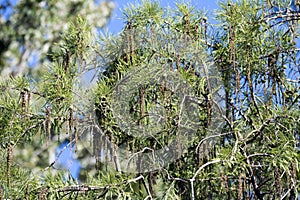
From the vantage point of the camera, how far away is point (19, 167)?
1.61 m

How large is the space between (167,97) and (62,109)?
24cm

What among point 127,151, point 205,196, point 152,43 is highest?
point 152,43

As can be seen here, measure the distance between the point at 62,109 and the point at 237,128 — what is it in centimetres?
40

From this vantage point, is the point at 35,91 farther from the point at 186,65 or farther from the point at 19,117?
the point at 186,65

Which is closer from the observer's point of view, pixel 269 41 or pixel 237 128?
pixel 237 128

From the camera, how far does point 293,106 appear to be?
1538 millimetres

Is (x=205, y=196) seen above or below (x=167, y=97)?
below

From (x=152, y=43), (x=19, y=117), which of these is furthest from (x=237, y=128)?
(x=19, y=117)

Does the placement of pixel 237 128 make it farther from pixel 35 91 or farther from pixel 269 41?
pixel 35 91

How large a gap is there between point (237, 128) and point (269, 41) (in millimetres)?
259

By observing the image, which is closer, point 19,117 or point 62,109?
point 62,109

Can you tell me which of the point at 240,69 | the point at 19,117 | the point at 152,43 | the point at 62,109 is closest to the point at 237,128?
the point at 240,69

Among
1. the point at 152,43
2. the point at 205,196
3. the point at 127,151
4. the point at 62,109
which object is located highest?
the point at 152,43

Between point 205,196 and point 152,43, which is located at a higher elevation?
point 152,43
